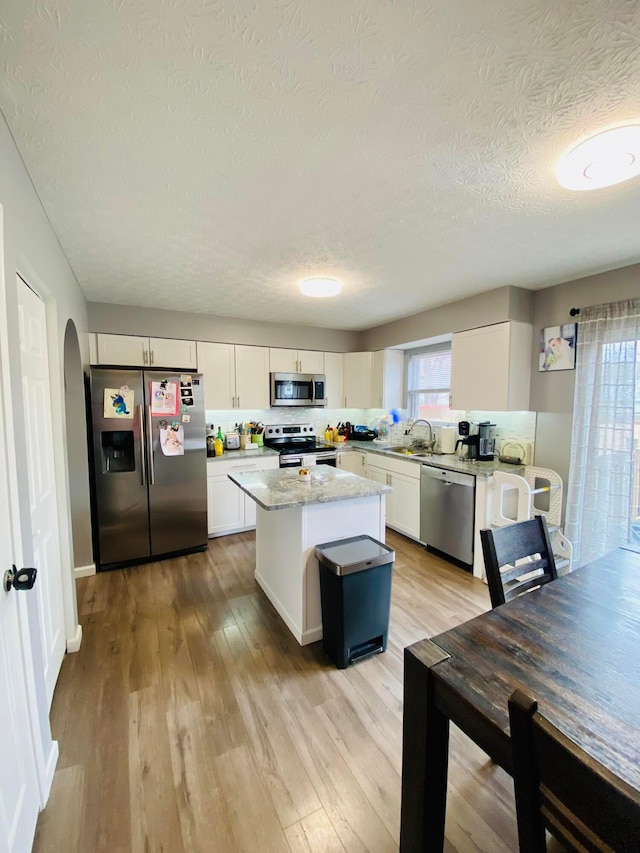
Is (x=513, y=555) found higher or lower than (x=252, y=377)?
lower

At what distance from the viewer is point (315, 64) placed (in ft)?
3.18

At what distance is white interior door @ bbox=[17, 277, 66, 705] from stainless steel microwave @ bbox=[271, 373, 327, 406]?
2589 mm

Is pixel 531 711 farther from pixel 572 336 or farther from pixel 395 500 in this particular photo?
pixel 395 500

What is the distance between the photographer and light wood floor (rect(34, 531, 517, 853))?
1229 millimetres

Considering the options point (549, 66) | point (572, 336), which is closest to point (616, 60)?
point (549, 66)

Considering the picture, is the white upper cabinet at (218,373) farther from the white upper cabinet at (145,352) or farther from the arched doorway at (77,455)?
Result: the arched doorway at (77,455)

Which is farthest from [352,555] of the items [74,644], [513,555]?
[74,644]

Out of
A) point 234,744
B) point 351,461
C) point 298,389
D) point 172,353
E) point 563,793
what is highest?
point 172,353

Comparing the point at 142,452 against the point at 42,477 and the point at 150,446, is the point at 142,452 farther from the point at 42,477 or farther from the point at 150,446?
the point at 42,477

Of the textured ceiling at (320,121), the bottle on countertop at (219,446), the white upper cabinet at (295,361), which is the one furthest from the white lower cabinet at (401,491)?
the textured ceiling at (320,121)

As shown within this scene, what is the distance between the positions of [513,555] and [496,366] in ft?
6.68

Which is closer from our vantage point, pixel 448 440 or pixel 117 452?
pixel 117 452

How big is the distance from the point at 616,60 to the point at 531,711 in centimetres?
159

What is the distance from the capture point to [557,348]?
2883 mm
